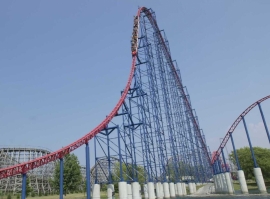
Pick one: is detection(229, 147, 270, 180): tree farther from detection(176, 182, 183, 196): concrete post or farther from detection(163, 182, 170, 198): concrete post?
detection(163, 182, 170, 198): concrete post

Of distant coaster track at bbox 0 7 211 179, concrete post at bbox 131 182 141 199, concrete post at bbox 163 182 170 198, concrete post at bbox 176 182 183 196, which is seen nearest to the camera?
distant coaster track at bbox 0 7 211 179

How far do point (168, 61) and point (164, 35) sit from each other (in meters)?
3.17

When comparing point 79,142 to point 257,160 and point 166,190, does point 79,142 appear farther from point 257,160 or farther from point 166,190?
point 257,160

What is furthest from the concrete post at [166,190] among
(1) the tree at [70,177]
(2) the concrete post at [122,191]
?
(1) the tree at [70,177]

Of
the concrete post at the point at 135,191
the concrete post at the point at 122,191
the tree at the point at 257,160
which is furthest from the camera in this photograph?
the tree at the point at 257,160

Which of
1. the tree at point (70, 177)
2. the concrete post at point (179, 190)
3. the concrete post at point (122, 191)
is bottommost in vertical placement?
the concrete post at point (179, 190)

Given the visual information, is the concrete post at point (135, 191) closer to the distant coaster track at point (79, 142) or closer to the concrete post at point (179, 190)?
the distant coaster track at point (79, 142)

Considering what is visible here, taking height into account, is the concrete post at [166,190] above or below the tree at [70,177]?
below

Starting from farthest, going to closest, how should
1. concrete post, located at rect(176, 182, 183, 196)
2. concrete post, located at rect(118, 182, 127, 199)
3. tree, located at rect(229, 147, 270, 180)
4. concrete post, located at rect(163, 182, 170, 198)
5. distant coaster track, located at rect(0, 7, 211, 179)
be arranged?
tree, located at rect(229, 147, 270, 180) → concrete post, located at rect(176, 182, 183, 196) → concrete post, located at rect(163, 182, 170, 198) → concrete post, located at rect(118, 182, 127, 199) → distant coaster track, located at rect(0, 7, 211, 179)

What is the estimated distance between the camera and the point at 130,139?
17.5m

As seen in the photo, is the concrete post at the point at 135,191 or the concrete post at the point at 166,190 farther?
the concrete post at the point at 166,190

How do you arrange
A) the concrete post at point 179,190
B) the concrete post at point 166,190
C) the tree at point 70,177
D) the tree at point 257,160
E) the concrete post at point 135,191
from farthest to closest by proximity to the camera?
the tree at point 257,160 → the tree at point 70,177 → the concrete post at point 179,190 → the concrete post at point 166,190 → the concrete post at point 135,191

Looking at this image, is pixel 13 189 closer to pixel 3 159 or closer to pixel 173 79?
pixel 3 159

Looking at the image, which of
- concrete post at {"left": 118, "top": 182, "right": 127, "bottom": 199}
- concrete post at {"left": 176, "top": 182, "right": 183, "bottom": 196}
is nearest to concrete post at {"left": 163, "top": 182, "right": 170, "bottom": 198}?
concrete post at {"left": 176, "top": 182, "right": 183, "bottom": 196}
